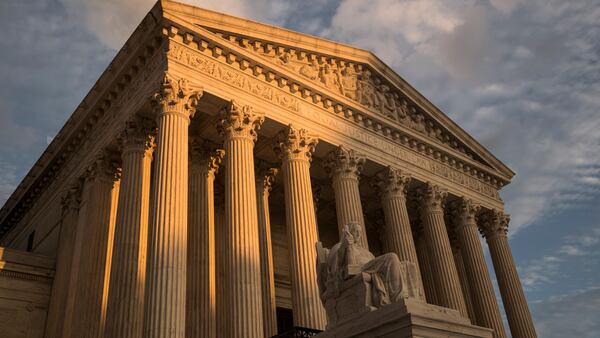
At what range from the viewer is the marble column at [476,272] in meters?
25.1

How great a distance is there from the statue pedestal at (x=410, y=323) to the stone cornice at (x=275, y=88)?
11.3 m

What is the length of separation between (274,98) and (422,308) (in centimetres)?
1265

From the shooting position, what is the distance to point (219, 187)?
76.7 ft

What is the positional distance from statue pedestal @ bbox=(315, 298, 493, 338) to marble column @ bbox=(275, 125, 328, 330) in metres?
7.54

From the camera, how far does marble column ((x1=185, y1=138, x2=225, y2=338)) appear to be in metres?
18.2

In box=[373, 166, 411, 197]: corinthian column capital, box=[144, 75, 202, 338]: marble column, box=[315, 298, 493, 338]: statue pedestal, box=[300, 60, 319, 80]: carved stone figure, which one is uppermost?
box=[300, 60, 319, 80]: carved stone figure

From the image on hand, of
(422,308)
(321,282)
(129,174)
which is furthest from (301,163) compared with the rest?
(422,308)

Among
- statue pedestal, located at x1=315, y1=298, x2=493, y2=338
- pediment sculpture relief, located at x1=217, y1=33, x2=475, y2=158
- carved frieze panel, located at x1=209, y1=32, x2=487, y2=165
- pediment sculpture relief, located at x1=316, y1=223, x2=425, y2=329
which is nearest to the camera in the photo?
statue pedestal, located at x1=315, y1=298, x2=493, y2=338

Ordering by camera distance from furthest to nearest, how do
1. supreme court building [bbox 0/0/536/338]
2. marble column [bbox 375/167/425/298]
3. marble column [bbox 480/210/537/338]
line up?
marble column [bbox 480/210/537/338]
marble column [bbox 375/167/425/298]
supreme court building [bbox 0/0/536/338]

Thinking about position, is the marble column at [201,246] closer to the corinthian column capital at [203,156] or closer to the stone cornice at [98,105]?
the corinthian column capital at [203,156]

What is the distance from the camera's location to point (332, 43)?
23578mm

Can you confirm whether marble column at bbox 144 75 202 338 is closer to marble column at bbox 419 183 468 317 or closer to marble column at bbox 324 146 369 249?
marble column at bbox 324 146 369 249

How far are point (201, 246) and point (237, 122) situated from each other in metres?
4.71

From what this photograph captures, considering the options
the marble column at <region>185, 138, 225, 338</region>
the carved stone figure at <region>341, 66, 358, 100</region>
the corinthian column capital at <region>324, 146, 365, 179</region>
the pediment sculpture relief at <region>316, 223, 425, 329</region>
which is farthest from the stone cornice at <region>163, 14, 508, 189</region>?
the pediment sculpture relief at <region>316, 223, 425, 329</region>
